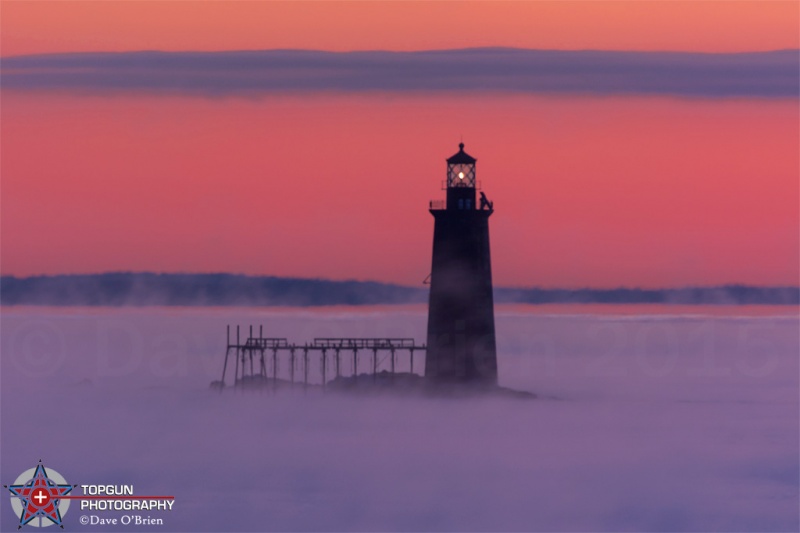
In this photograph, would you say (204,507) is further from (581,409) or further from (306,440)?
(581,409)

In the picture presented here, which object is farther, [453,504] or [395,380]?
[395,380]

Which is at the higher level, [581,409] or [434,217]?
[434,217]

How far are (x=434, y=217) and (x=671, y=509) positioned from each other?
1325 centimetres

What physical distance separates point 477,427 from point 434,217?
Result: 10059mm

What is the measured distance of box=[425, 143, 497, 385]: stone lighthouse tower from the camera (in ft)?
278

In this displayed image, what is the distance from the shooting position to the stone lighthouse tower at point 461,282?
8469 centimetres

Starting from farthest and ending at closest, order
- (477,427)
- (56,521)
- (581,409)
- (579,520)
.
Result: (581,409), (477,427), (579,520), (56,521)

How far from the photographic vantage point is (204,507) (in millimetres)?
82750

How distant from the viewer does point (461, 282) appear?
84.9 metres

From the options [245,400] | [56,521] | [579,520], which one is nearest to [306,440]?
[245,400]

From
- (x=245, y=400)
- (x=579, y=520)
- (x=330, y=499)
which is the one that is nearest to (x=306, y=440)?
(x=245, y=400)

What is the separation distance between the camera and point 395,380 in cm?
9125

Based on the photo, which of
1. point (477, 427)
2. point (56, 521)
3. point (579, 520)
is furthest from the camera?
point (477, 427)

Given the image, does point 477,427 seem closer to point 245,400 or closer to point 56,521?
point 245,400
